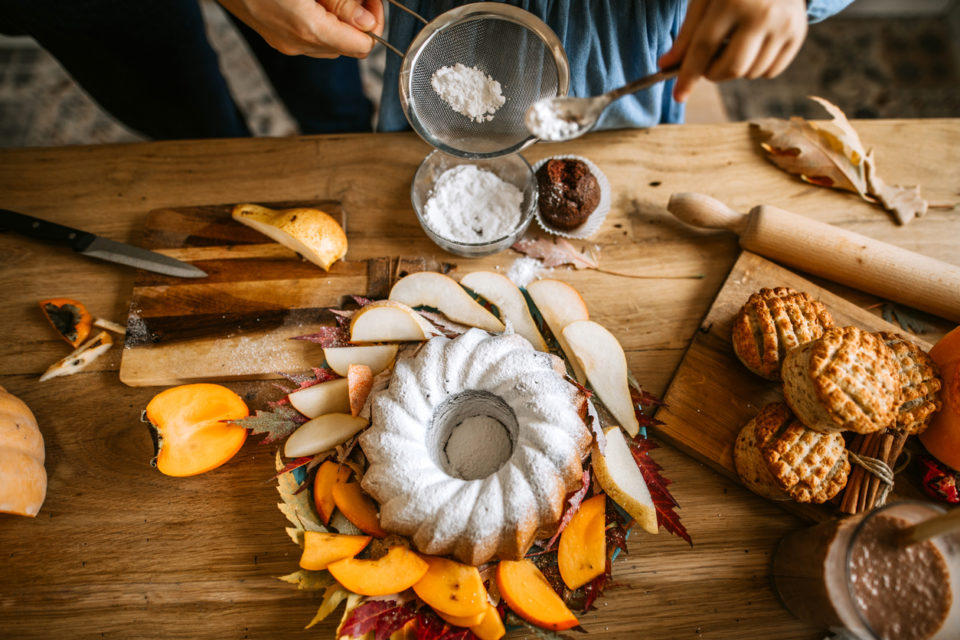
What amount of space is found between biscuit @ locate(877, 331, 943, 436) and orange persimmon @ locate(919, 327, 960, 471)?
0.01 meters

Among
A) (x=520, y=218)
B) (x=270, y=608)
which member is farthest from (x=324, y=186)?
(x=270, y=608)

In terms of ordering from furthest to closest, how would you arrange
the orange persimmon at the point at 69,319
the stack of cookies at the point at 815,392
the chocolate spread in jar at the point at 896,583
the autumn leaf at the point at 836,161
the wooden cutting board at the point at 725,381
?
the autumn leaf at the point at 836,161, the orange persimmon at the point at 69,319, the wooden cutting board at the point at 725,381, the stack of cookies at the point at 815,392, the chocolate spread in jar at the point at 896,583

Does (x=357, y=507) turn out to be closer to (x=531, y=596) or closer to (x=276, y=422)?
(x=276, y=422)

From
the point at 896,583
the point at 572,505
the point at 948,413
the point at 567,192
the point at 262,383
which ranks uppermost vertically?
the point at 567,192

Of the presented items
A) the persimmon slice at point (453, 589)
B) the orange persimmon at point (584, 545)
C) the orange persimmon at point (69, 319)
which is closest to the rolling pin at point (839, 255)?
the orange persimmon at point (584, 545)

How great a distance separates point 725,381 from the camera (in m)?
1.25

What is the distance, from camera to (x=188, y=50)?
1.62 meters

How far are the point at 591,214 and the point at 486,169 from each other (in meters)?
0.29

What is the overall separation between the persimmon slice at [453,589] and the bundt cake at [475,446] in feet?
0.09

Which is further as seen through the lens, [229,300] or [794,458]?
[229,300]

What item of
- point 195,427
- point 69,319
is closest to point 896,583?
point 195,427

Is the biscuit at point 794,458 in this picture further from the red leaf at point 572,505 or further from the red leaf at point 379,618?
the red leaf at point 379,618

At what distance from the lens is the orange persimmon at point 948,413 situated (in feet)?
3.47

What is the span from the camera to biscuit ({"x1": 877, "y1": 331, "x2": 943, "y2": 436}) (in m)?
1.07
